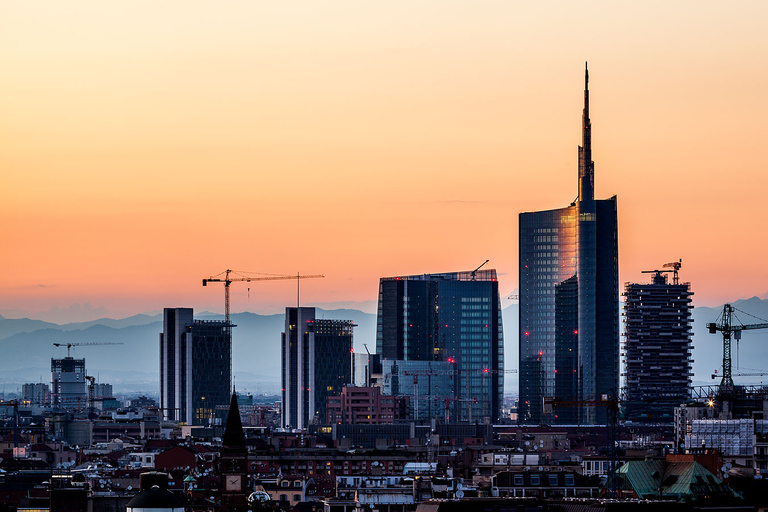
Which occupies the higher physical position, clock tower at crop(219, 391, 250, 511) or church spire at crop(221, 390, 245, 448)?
church spire at crop(221, 390, 245, 448)

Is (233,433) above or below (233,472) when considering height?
above

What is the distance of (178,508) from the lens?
389 feet

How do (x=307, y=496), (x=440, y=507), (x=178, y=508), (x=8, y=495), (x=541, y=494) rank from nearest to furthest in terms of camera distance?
(x=440, y=507) → (x=178, y=508) → (x=541, y=494) → (x=8, y=495) → (x=307, y=496)

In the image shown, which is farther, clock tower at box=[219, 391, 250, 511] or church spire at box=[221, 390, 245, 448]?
church spire at box=[221, 390, 245, 448]

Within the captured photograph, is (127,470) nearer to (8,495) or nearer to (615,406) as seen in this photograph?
(8,495)

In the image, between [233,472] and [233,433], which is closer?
[233,472]

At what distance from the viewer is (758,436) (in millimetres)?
177875

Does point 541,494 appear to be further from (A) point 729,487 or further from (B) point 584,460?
(B) point 584,460

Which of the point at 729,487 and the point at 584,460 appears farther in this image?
the point at 584,460

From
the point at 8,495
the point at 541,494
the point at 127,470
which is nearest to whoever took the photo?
the point at 541,494

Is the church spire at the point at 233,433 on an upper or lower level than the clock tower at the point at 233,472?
upper

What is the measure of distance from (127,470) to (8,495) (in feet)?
147

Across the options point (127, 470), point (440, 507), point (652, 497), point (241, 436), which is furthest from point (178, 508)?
point (127, 470)

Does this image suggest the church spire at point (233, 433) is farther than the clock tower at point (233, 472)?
Yes
